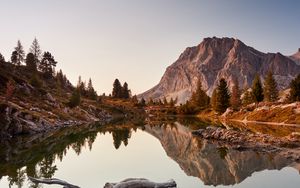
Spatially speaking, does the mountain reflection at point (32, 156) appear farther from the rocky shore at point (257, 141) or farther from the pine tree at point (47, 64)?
the pine tree at point (47, 64)

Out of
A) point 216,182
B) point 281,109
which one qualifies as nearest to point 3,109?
point 216,182

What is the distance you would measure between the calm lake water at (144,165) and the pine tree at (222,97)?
88.1 meters

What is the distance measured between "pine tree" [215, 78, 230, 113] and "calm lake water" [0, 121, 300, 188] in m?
88.1

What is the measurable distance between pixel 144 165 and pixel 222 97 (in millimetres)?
106687

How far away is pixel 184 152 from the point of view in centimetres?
4850

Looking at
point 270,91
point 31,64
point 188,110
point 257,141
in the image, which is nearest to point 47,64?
point 31,64

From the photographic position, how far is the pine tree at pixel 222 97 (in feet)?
449

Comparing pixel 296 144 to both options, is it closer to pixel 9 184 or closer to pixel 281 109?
pixel 9 184

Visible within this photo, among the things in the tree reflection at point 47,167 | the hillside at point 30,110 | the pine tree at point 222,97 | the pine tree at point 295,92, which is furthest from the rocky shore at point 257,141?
the pine tree at point 222,97

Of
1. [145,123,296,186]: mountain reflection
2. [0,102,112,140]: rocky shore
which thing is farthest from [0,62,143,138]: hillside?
[145,123,296,186]: mountain reflection

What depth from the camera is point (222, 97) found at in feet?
452

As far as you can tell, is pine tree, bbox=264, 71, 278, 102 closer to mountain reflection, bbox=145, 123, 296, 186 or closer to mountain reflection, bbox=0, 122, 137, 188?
mountain reflection, bbox=145, 123, 296, 186

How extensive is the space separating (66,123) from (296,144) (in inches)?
2710

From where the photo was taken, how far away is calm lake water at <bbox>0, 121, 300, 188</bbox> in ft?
92.2
